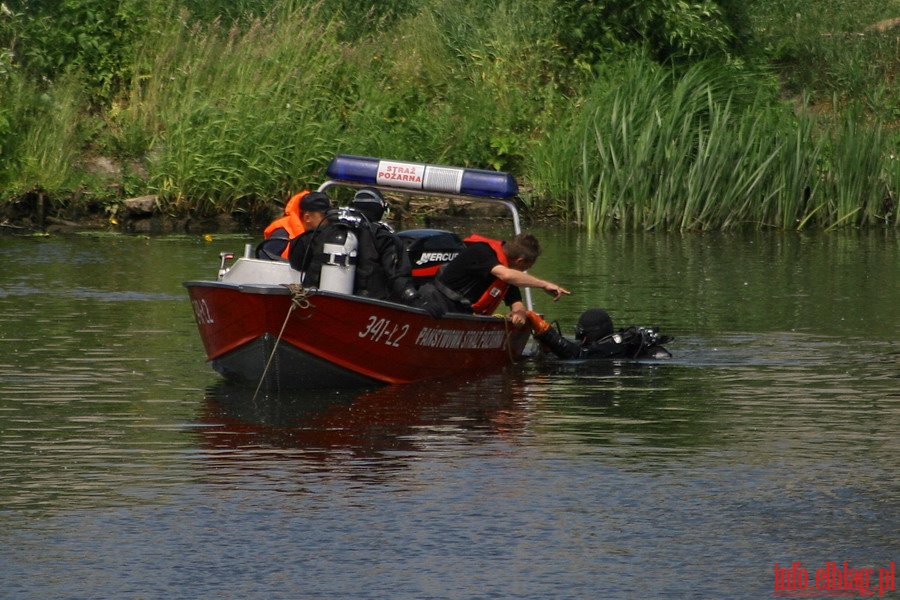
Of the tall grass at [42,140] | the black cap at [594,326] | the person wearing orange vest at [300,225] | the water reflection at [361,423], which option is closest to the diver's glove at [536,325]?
the black cap at [594,326]

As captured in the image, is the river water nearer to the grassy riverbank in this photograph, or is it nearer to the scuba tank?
the scuba tank

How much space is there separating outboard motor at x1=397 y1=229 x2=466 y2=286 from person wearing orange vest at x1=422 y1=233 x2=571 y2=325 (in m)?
0.51

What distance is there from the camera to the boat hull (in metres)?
12.4

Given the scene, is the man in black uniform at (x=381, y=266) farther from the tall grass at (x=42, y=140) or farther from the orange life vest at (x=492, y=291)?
the tall grass at (x=42, y=140)

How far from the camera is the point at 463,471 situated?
9.99 m

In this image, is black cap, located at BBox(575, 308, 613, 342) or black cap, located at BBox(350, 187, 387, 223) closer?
black cap, located at BBox(350, 187, 387, 223)

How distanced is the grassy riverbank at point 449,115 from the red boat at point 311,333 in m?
13.2

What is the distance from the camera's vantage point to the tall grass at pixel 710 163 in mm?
26297

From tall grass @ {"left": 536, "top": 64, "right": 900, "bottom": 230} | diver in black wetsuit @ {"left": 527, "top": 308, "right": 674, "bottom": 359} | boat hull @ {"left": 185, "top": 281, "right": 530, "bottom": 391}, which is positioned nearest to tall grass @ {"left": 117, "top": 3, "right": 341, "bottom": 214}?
tall grass @ {"left": 536, "top": 64, "right": 900, "bottom": 230}

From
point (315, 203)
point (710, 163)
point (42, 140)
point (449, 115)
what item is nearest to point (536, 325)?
point (315, 203)

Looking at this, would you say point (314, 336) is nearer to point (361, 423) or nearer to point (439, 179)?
point (361, 423)

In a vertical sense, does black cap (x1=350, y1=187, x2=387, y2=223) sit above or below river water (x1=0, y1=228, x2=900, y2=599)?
above

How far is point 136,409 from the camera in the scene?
12.1 meters

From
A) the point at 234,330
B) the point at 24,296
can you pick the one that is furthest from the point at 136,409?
the point at 24,296
